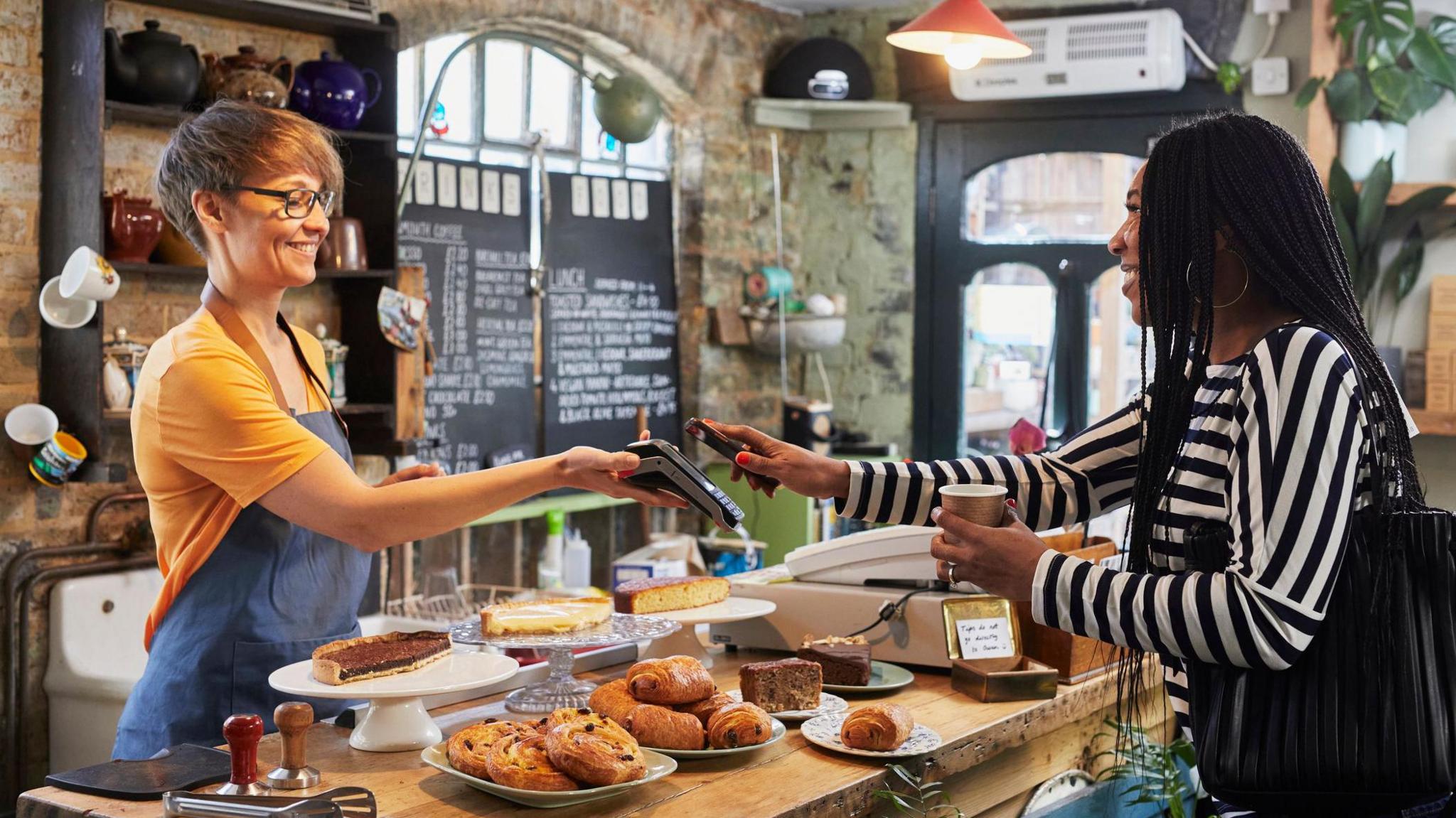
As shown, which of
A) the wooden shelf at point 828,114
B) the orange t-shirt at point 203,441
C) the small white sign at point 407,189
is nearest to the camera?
the orange t-shirt at point 203,441

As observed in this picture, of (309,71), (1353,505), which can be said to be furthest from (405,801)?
(309,71)

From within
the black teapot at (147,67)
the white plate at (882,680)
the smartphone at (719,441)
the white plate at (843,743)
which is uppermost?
the black teapot at (147,67)

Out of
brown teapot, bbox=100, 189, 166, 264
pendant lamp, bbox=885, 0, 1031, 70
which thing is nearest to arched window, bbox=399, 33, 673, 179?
brown teapot, bbox=100, 189, 166, 264

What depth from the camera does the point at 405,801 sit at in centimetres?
175

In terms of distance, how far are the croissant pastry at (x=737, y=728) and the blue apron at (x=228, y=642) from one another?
0.68 metres

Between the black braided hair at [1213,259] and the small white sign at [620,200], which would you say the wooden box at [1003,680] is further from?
the small white sign at [620,200]

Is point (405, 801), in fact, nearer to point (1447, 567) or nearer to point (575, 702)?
point (575, 702)

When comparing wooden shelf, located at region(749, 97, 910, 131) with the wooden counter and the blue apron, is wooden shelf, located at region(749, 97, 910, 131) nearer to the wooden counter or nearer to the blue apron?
the wooden counter

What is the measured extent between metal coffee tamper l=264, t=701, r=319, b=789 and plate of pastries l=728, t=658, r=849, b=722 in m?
0.62

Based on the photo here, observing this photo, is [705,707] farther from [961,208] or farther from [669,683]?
[961,208]

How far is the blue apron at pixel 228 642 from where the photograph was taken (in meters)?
2.16

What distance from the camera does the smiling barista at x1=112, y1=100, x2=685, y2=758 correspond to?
2102 millimetres

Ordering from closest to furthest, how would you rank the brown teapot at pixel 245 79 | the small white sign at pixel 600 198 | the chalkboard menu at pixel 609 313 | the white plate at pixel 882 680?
the white plate at pixel 882 680, the brown teapot at pixel 245 79, the chalkboard menu at pixel 609 313, the small white sign at pixel 600 198

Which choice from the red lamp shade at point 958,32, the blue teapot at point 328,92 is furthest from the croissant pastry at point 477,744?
the blue teapot at point 328,92
